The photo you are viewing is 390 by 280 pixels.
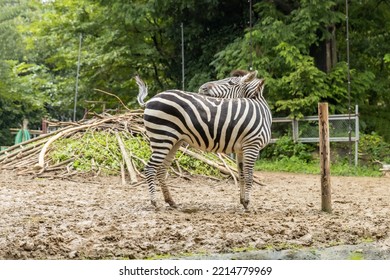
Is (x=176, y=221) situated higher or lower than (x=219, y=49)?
lower

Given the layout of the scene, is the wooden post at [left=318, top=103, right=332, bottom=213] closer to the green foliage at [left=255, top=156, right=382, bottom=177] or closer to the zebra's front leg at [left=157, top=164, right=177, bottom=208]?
the zebra's front leg at [left=157, top=164, right=177, bottom=208]

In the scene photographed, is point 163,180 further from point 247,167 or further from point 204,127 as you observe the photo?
point 247,167

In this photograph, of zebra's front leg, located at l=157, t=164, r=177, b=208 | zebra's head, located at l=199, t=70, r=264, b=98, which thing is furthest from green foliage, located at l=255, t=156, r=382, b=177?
zebra's front leg, located at l=157, t=164, r=177, b=208

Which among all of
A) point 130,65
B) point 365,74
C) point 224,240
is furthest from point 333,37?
point 224,240

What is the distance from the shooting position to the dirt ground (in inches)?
210

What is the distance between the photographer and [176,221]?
6496 millimetres

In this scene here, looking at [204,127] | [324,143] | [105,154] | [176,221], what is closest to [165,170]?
[204,127]

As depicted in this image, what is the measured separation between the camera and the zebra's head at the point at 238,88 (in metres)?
7.82

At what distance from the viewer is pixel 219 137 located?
291 inches

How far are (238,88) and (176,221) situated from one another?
6.77 feet

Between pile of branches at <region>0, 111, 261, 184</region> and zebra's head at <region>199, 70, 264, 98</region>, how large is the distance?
3060 millimetres

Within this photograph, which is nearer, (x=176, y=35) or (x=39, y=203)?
(x=39, y=203)

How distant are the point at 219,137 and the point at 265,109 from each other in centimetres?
68

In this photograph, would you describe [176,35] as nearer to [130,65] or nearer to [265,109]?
[130,65]
